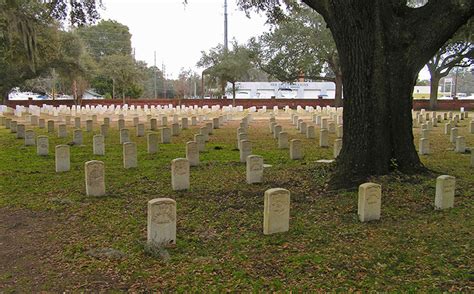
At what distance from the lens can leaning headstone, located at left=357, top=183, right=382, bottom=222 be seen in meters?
5.84

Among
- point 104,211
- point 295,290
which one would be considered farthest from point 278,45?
point 295,290

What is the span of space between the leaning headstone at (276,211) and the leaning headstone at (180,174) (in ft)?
8.60

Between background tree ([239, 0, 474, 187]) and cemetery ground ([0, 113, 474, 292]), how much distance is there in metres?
0.51

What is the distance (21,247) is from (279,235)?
124 inches

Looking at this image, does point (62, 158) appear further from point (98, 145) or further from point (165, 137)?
point (165, 137)

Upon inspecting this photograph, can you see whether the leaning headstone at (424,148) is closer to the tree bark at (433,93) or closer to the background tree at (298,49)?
the background tree at (298,49)

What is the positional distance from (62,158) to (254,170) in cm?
443

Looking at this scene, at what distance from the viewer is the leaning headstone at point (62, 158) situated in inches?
371

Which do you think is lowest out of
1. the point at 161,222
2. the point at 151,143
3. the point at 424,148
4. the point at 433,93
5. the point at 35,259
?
the point at 35,259

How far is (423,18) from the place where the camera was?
737 cm

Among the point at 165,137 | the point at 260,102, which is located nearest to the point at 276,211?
the point at 165,137

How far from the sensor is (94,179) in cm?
727

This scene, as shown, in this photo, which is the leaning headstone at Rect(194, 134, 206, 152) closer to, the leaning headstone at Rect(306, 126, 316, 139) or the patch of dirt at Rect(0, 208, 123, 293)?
the leaning headstone at Rect(306, 126, 316, 139)

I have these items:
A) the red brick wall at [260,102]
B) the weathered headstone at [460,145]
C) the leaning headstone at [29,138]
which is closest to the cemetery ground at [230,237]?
the weathered headstone at [460,145]
